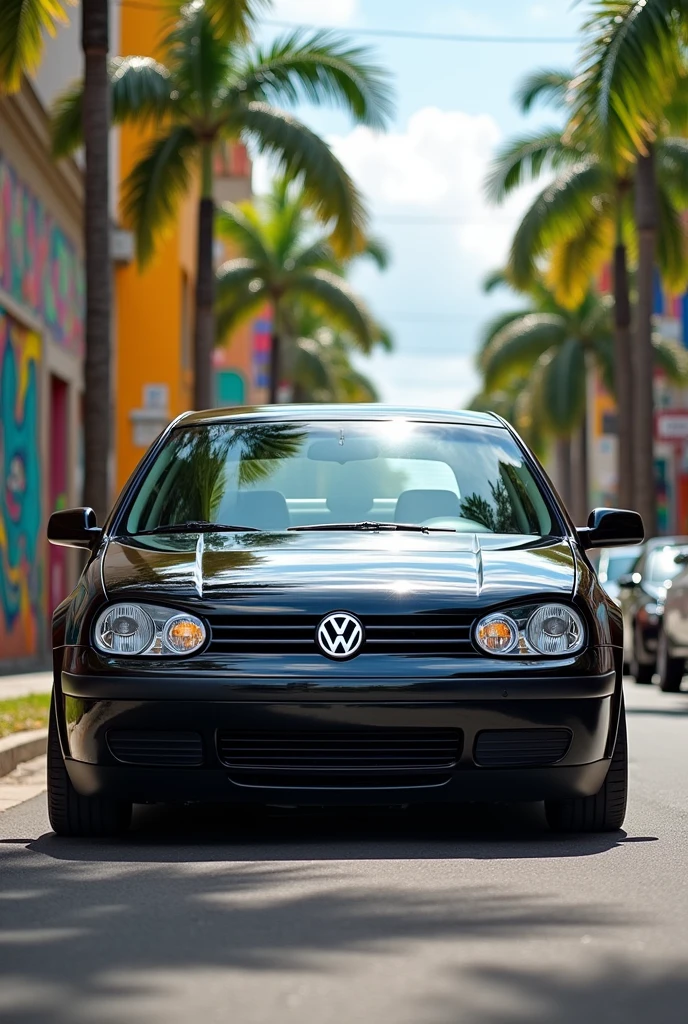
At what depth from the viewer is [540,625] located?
709 centimetres

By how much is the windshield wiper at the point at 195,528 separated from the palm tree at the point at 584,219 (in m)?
29.2

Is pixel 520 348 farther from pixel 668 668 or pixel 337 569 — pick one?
pixel 337 569

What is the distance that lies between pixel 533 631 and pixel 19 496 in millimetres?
18015

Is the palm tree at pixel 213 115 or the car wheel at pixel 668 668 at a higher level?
the palm tree at pixel 213 115

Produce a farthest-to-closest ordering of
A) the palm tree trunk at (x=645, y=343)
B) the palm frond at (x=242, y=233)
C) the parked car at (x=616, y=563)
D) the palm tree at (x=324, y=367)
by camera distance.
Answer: the palm tree at (x=324, y=367), the palm frond at (x=242, y=233), the palm tree trunk at (x=645, y=343), the parked car at (x=616, y=563)

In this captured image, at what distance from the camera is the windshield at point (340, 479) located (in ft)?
26.5

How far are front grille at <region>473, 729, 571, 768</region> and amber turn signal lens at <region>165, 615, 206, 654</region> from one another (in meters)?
1.01

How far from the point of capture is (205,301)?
32375 millimetres

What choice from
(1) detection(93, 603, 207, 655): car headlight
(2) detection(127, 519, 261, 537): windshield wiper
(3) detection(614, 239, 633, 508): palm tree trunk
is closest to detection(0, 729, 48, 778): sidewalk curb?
(2) detection(127, 519, 261, 537): windshield wiper

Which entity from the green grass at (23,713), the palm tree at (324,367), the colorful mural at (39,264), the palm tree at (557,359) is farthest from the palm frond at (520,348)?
the green grass at (23,713)

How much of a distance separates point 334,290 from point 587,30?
24.6m

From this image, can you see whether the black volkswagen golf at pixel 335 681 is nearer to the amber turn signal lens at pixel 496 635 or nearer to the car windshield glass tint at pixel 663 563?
the amber turn signal lens at pixel 496 635

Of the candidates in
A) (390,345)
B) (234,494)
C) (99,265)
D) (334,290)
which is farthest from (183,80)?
(390,345)

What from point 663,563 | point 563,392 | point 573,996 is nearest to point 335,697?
point 573,996
